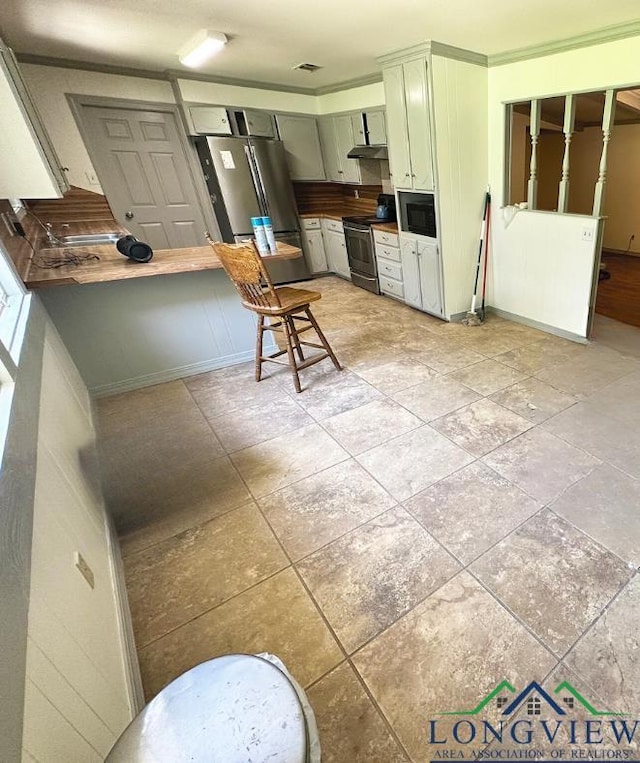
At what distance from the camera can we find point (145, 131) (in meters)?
4.13

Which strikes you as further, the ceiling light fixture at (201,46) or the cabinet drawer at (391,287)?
the cabinet drawer at (391,287)

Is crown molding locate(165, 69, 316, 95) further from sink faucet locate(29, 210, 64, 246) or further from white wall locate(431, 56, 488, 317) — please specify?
white wall locate(431, 56, 488, 317)

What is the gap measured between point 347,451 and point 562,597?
1.19 m

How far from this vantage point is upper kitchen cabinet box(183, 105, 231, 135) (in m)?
4.17

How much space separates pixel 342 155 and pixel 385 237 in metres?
1.62

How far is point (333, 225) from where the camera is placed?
17.5ft

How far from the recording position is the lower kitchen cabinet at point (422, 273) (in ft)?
12.2

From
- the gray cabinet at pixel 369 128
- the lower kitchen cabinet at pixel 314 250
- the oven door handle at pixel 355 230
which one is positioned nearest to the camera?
the gray cabinet at pixel 369 128

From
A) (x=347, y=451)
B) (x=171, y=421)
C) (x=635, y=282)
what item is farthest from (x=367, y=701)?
(x=635, y=282)

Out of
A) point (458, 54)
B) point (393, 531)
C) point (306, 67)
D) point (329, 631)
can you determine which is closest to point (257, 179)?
point (306, 67)

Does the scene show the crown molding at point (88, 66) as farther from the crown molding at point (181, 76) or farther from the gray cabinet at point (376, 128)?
the gray cabinet at point (376, 128)

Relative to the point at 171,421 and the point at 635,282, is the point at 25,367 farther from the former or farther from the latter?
the point at 635,282

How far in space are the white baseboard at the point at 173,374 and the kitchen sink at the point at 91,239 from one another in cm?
141

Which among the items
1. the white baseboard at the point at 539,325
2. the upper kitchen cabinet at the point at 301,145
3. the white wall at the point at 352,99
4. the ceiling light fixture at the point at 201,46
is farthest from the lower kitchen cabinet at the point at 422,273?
the ceiling light fixture at the point at 201,46
